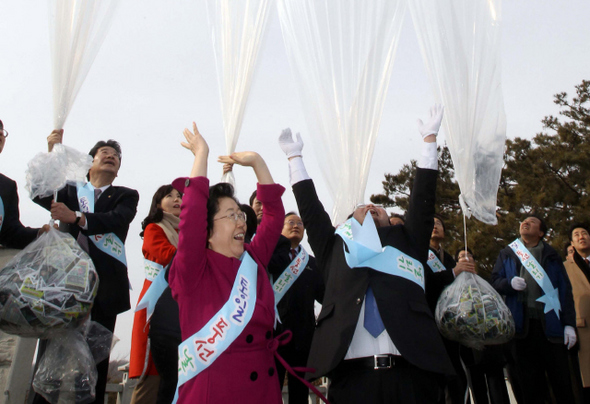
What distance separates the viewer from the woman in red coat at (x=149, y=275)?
4.36m

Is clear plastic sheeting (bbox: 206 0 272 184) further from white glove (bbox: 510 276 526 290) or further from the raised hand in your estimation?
white glove (bbox: 510 276 526 290)

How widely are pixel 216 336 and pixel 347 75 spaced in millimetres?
2548

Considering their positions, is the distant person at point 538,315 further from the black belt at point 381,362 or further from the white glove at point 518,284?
the black belt at point 381,362

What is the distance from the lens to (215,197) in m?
3.09

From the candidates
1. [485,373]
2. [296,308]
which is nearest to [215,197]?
[296,308]

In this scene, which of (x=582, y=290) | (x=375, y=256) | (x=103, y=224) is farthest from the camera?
(x=582, y=290)

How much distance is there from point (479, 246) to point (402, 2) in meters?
11.6

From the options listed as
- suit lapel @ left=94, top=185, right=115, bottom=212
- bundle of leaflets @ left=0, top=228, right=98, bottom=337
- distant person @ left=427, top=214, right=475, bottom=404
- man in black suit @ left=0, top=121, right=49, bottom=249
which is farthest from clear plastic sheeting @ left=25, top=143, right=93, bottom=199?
distant person @ left=427, top=214, right=475, bottom=404

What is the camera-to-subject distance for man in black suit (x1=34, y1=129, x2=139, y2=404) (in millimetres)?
3910

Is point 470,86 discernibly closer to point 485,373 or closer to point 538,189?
point 485,373

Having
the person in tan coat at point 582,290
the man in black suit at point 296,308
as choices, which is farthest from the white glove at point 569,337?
the man in black suit at point 296,308

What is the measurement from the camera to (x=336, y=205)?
171 inches

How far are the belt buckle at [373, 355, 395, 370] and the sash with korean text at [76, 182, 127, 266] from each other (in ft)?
6.82

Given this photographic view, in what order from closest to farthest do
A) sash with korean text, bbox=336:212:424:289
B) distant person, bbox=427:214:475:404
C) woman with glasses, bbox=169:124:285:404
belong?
woman with glasses, bbox=169:124:285:404
sash with korean text, bbox=336:212:424:289
distant person, bbox=427:214:475:404
